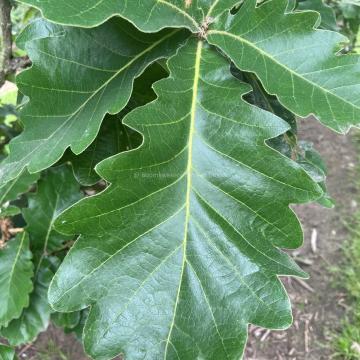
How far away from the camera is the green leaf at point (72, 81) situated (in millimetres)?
841

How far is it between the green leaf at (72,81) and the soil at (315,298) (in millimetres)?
1573

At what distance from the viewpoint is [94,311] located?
80 centimetres

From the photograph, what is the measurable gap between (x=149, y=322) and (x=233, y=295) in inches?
5.2

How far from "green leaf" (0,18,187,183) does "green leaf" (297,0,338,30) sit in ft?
1.42

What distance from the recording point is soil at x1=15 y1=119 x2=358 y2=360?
2.27m

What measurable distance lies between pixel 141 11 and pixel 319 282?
6.91 ft

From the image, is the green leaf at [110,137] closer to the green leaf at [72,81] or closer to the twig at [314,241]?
the green leaf at [72,81]

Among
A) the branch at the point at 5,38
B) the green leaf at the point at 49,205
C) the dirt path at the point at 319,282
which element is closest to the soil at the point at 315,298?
the dirt path at the point at 319,282

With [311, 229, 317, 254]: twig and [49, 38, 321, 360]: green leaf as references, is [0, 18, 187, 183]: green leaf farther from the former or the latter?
[311, 229, 317, 254]: twig

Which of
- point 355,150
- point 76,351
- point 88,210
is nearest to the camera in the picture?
point 88,210

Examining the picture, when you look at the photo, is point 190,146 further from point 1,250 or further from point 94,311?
point 1,250

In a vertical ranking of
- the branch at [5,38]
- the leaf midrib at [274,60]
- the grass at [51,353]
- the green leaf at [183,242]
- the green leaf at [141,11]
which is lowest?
the grass at [51,353]

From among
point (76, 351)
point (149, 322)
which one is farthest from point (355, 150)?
point (149, 322)

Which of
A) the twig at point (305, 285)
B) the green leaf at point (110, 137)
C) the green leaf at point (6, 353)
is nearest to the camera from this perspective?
the green leaf at point (110, 137)
